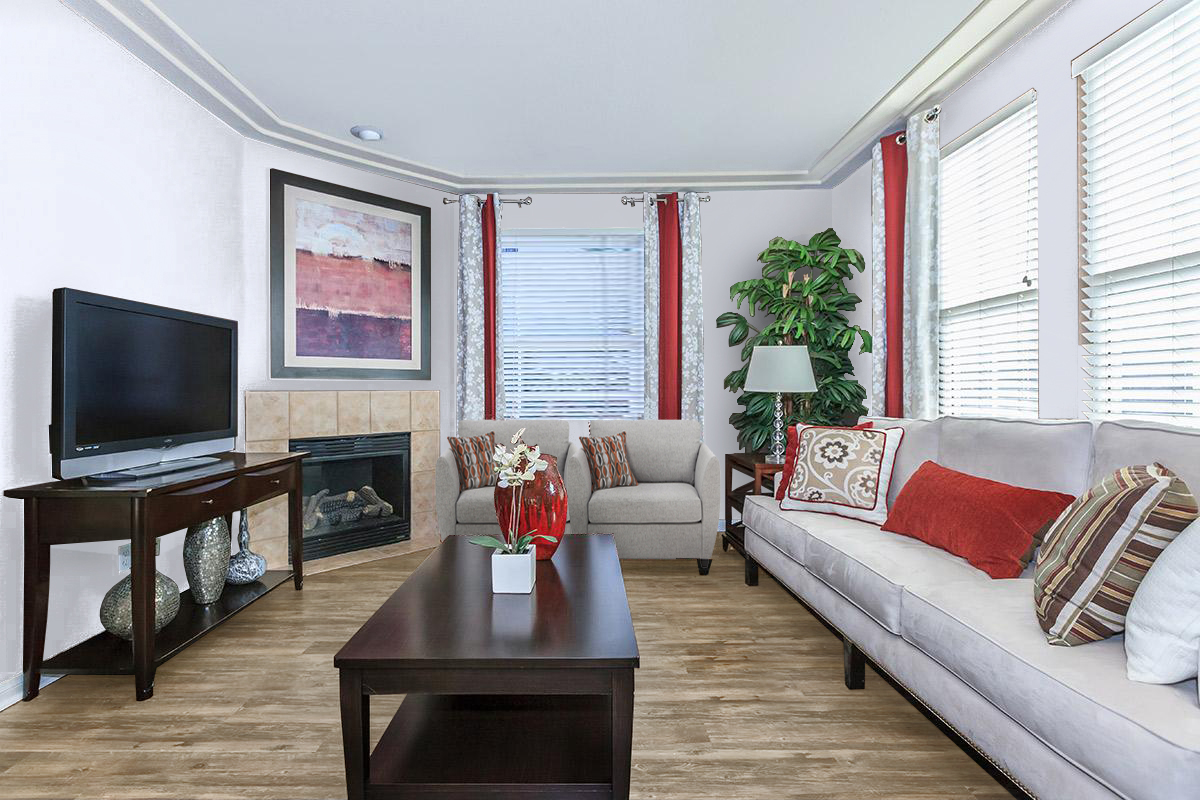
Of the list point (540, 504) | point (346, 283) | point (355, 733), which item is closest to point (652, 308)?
point (346, 283)

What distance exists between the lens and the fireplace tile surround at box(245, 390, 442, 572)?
12.6 feet

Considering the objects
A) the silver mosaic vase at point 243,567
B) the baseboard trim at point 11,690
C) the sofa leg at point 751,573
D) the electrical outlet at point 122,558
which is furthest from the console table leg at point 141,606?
the sofa leg at point 751,573

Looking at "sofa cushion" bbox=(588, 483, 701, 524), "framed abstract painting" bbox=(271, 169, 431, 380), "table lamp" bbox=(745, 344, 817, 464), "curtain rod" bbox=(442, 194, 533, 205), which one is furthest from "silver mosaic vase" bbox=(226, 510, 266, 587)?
"table lamp" bbox=(745, 344, 817, 464)

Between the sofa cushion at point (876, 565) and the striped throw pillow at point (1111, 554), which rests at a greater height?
the striped throw pillow at point (1111, 554)

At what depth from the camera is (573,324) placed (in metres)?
5.09

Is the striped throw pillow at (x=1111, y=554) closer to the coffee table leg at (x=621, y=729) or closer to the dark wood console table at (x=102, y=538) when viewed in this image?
the coffee table leg at (x=621, y=729)

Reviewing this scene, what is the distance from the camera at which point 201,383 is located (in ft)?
10.2

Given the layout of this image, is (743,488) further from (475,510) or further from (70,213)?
(70,213)

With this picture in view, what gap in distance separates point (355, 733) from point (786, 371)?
3156 millimetres

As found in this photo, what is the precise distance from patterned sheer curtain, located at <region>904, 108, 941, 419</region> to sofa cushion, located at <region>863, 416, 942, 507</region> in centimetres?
62

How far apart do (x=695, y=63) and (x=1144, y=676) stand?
119 inches

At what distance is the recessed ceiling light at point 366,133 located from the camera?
385cm

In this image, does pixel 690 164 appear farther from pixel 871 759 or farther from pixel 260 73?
pixel 871 759

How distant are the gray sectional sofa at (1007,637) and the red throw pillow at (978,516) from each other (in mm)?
57
